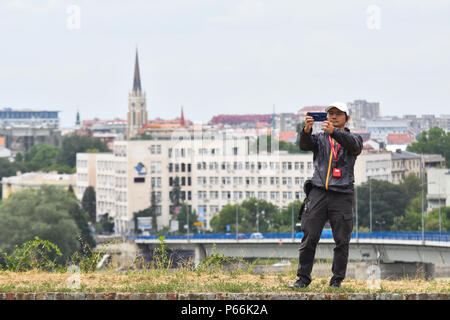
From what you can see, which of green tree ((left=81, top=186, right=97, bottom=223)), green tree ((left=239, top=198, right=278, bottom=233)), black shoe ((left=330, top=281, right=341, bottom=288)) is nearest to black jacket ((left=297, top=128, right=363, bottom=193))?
black shoe ((left=330, top=281, right=341, bottom=288))

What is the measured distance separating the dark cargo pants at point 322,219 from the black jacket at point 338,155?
10 cm

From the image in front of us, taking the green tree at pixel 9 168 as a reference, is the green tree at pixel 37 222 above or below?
above

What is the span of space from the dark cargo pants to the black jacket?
4.0 inches

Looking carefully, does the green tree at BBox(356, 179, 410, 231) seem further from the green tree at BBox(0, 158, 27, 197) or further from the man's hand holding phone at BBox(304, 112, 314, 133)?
the green tree at BBox(0, 158, 27, 197)

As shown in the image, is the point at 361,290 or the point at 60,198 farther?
the point at 60,198

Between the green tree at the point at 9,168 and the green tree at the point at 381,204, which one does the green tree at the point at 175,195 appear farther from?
the green tree at the point at 9,168

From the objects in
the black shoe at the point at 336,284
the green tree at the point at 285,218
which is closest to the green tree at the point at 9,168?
the green tree at the point at 285,218

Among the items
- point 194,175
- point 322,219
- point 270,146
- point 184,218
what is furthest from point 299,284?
point 270,146

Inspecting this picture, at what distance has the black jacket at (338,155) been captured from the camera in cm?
1285

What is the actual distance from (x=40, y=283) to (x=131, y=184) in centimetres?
11450
